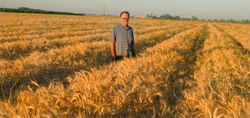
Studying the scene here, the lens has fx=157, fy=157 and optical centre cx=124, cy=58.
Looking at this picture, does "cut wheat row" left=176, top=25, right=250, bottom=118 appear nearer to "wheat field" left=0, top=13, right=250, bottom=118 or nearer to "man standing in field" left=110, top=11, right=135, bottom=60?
"wheat field" left=0, top=13, right=250, bottom=118

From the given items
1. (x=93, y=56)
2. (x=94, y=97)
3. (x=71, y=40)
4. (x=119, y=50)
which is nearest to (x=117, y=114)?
(x=94, y=97)

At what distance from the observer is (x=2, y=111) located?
6.09 feet

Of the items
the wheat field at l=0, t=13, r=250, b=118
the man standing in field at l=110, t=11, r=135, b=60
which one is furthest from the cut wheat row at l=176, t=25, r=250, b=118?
the man standing in field at l=110, t=11, r=135, b=60

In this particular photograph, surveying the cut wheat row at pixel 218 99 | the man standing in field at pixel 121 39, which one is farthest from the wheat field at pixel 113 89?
the man standing in field at pixel 121 39

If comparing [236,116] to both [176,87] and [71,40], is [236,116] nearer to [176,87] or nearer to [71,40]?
[176,87]

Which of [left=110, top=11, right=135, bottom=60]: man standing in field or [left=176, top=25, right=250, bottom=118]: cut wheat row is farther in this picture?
[left=110, top=11, right=135, bottom=60]: man standing in field

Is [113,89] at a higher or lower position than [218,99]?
higher

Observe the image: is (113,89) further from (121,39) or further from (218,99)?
(121,39)

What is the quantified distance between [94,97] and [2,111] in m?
1.07

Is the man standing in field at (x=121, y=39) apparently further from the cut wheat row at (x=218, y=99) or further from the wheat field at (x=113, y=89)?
the cut wheat row at (x=218, y=99)

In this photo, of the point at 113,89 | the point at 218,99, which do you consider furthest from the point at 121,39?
the point at 218,99

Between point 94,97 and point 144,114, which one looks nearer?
point 94,97

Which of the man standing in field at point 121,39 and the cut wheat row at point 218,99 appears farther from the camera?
the man standing in field at point 121,39

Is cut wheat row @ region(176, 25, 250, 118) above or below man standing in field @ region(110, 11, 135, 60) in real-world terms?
below
